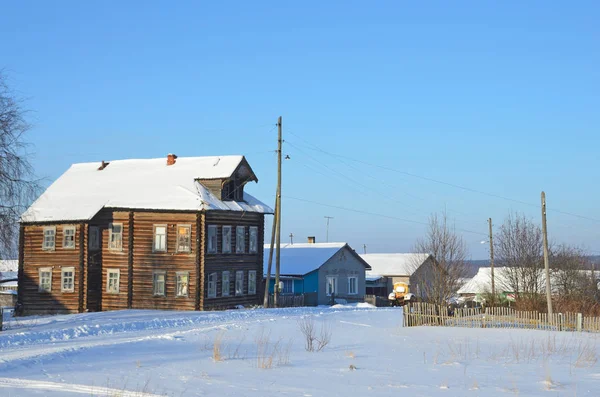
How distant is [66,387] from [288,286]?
46858mm

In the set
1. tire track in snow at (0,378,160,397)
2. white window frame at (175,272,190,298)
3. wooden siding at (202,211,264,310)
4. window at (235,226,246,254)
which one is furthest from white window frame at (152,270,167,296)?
tire track in snow at (0,378,160,397)

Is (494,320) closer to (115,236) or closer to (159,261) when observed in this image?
(159,261)

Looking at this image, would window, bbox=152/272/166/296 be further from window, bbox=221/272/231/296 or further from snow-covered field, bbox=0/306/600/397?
snow-covered field, bbox=0/306/600/397

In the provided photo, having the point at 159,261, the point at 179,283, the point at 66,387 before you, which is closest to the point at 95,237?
the point at 159,261

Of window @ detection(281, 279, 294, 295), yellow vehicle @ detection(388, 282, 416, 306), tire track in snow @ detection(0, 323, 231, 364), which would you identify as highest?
window @ detection(281, 279, 294, 295)

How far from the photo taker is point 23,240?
43750mm

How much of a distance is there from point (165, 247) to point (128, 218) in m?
2.88

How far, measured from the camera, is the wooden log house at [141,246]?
1636 inches

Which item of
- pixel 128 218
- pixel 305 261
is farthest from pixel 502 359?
pixel 305 261

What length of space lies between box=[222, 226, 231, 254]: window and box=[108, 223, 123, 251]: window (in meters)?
6.16

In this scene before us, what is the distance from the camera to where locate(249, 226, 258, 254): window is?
46625mm

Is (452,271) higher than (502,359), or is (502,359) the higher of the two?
(452,271)

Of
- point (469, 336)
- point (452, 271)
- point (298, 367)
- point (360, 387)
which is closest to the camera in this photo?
point (360, 387)

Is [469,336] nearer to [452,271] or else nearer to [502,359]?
[502,359]
